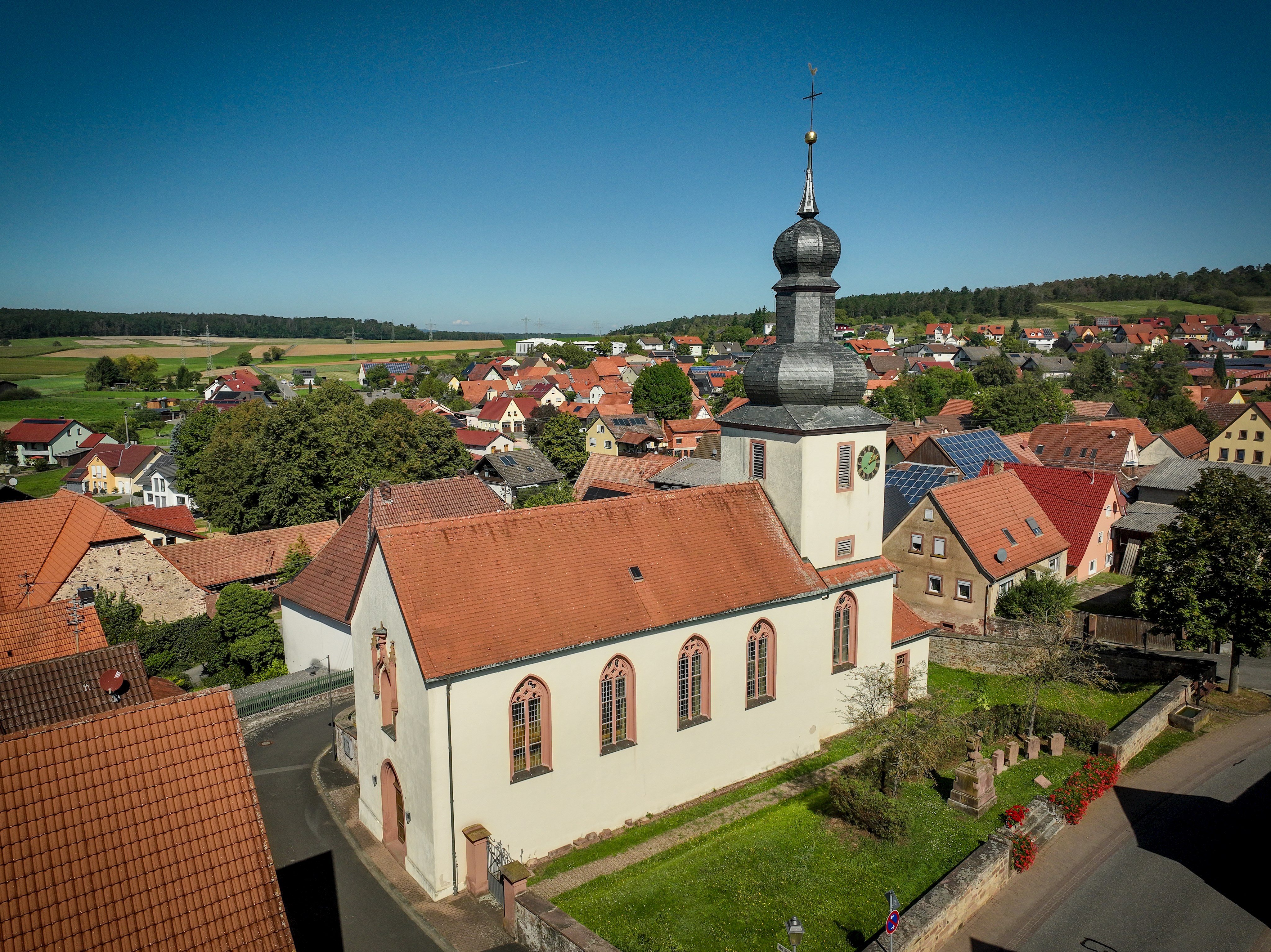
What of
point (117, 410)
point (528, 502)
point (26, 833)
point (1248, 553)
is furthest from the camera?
point (117, 410)

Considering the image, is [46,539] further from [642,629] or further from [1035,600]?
[1035,600]

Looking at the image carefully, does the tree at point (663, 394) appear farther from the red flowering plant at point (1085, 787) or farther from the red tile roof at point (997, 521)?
the red flowering plant at point (1085, 787)

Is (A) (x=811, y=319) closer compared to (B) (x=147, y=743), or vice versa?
(B) (x=147, y=743)

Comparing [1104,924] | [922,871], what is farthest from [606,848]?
[1104,924]

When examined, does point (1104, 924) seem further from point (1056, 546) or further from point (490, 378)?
point (490, 378)

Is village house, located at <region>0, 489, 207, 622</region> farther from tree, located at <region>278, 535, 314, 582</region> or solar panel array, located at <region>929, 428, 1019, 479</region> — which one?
solar panel array, located at <region>929, 428, 1019, 479</region>

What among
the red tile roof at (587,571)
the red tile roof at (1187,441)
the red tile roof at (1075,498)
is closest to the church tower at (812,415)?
the red tile roof at (587,571)

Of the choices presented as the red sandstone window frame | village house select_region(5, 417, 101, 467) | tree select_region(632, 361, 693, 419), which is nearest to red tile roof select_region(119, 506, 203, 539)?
the red sandstone window frame
